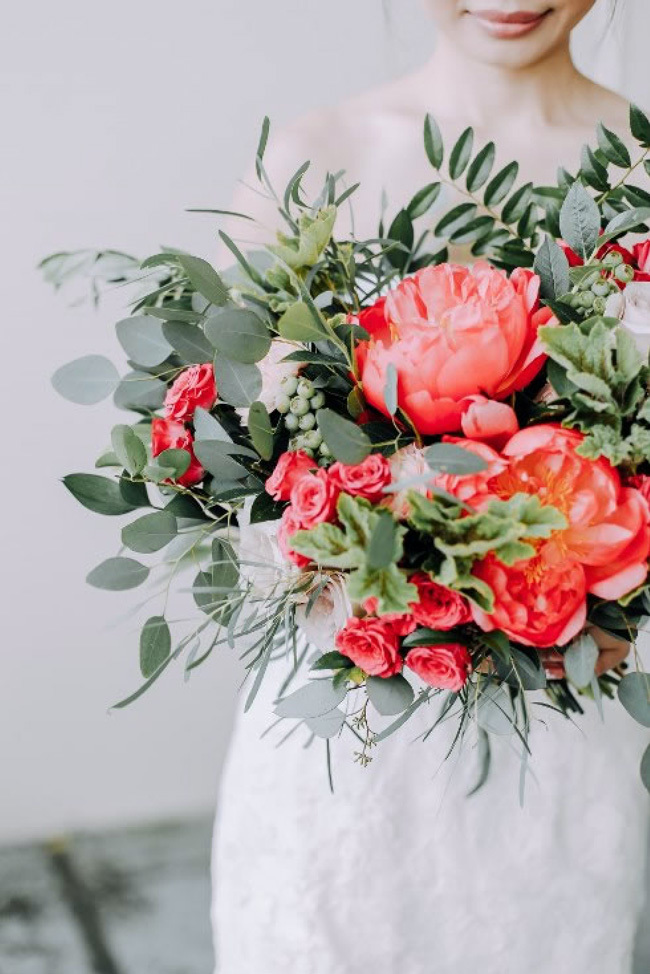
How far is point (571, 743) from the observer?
113cm

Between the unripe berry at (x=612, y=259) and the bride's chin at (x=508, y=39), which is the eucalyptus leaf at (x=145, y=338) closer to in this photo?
the unripe berry at (x=612, y=259)

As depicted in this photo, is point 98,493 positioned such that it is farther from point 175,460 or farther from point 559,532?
point 559,532

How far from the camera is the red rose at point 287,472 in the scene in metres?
0.71

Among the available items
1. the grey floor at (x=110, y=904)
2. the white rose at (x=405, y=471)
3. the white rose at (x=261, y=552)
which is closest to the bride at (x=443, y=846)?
the white rose at (x=261, y=552)

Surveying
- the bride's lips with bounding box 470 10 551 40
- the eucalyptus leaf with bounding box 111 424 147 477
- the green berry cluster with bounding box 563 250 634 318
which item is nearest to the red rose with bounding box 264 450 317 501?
the eucalyptus leaf with bounding box 111 424 147 477

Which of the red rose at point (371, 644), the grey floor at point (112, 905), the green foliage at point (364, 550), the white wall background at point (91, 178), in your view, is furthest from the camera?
the grey floor at point (112, 905)

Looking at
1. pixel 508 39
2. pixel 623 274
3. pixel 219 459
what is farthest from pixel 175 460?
pixel 508 39

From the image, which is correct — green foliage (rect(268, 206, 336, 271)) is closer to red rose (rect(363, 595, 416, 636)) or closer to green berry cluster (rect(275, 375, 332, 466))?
green berry cluster (rect(275, 375, 332, 466))

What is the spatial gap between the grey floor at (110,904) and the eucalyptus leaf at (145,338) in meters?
1.40

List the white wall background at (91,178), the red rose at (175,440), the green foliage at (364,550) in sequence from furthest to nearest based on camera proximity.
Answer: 1. the white wall background at (91,178)
2. the red rose at (175,440)
3. the green foliage at (364,550)

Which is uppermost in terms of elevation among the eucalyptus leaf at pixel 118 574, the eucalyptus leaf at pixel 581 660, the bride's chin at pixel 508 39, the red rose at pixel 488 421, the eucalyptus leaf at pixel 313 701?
the bride's chin at pixel 508 39

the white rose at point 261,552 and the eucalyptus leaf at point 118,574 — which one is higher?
the eucalyptus leaf at point 118,574

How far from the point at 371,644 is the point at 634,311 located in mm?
293

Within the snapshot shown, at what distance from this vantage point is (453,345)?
25.7 inches
